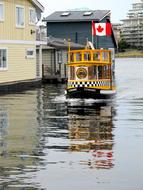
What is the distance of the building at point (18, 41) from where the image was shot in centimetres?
3684

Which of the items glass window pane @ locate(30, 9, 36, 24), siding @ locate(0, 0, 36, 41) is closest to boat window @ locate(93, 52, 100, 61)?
siding @ locate(0, 0, 36, 41)

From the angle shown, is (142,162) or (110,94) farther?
(110,94)

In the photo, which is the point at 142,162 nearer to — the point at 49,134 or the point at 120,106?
the point at 49,134

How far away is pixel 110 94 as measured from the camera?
93.4ft

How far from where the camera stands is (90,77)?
91.4ft

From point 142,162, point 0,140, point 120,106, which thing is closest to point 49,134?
point 0,140

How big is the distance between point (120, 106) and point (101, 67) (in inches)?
132

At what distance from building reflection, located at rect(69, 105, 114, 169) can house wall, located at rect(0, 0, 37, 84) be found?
14596 millimetres

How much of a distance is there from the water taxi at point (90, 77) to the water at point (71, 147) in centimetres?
234

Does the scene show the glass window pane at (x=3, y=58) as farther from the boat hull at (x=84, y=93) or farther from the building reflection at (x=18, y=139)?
the building reflection at (x=18, y=139)

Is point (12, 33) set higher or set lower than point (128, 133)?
higher

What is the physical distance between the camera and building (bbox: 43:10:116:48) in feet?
208

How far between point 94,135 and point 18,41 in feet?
77.2

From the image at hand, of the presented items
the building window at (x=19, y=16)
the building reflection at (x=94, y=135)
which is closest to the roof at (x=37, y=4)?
the building window at (x=19, y=16)
